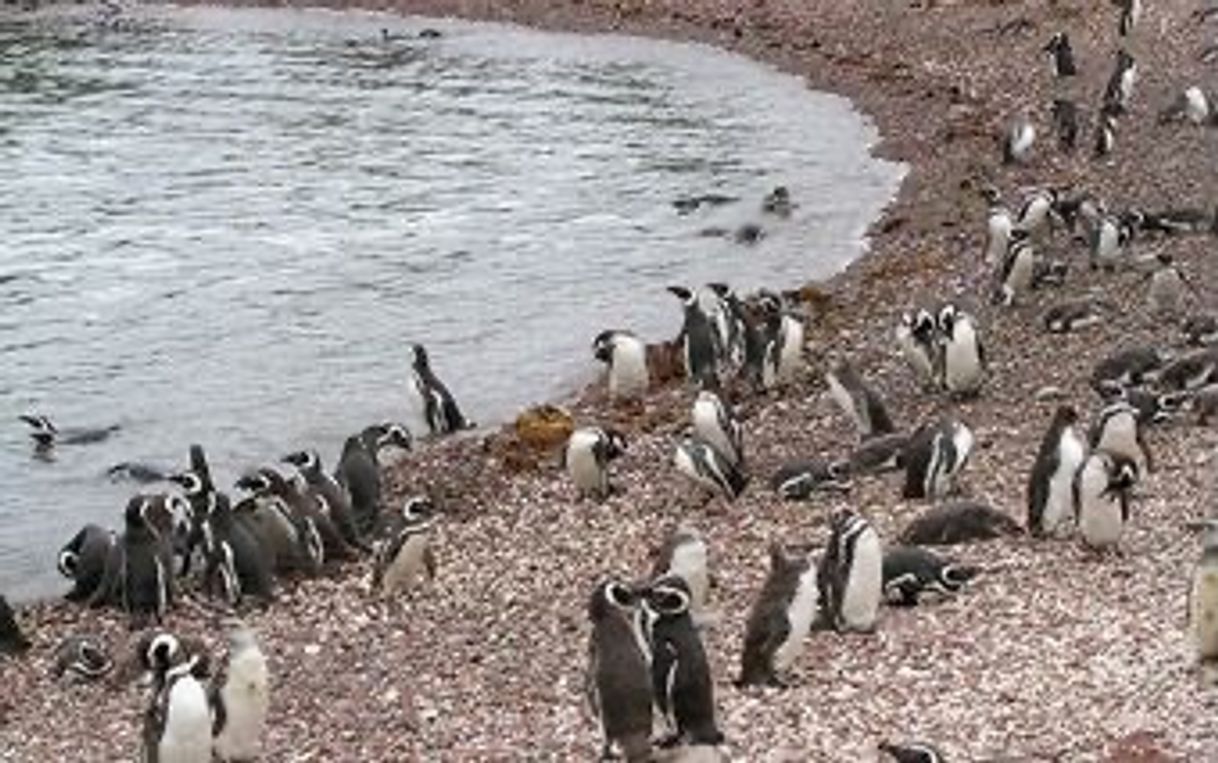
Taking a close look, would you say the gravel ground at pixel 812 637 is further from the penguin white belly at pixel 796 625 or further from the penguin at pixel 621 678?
the penguin at pixel 621 678

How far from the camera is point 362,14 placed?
54.9m

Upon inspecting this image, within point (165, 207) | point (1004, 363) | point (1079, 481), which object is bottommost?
point (165, 207)

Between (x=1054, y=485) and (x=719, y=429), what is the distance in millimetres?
3656

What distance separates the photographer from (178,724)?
35.8ft

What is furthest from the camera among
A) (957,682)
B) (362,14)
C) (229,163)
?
(362,14)

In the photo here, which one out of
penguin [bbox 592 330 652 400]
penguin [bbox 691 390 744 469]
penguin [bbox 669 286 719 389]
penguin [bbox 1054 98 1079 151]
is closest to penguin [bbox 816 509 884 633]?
penguin [bbox 691 390 744 469]

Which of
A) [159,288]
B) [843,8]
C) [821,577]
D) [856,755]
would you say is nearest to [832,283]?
[159,288]

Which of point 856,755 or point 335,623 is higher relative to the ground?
point 856,755

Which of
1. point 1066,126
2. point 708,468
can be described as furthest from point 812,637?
point 1066,126

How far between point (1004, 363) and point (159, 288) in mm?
12721

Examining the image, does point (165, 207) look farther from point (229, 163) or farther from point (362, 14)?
point (362, 14)

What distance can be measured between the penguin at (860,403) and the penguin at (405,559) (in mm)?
4053

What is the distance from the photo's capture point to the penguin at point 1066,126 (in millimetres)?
30312

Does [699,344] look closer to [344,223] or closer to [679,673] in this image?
[679,673]
